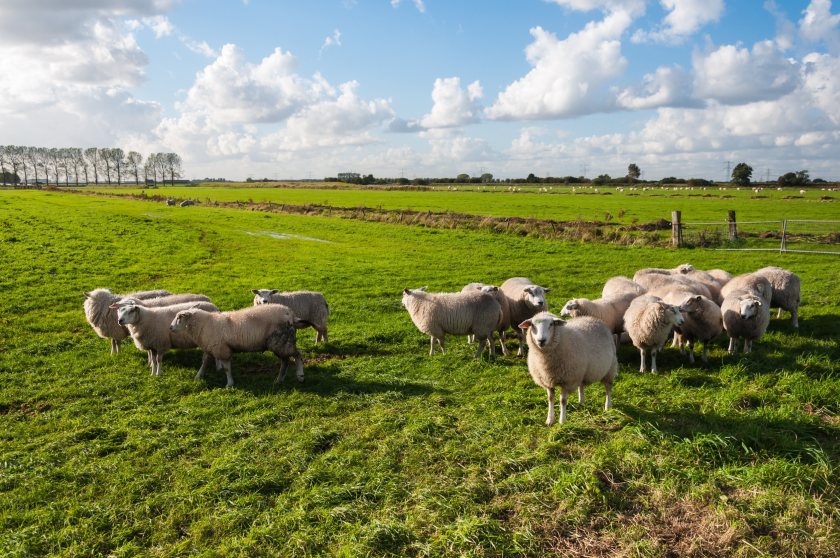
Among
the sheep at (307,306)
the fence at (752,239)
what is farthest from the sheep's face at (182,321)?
the fence at (752,239)

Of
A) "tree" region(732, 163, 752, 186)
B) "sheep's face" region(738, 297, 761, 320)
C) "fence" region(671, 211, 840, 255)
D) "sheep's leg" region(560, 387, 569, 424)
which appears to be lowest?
"sheep's leg" region(560, 387, 569, 424)

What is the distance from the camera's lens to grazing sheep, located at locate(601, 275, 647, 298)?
11.7 meters

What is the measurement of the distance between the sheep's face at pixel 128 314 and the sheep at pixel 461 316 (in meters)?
6.07

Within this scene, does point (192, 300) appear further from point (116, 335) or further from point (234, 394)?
point (234, 394)

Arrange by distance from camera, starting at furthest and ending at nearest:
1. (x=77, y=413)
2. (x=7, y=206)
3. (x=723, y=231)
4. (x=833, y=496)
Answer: (x=7, y=206)
(x=723, y=231)
(x=77, y=413)
(x=833, y=496)

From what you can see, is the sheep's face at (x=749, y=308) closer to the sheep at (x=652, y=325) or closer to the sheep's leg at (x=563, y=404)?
the sheep at (x=652, y=325)

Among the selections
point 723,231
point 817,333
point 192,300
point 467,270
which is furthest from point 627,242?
point 192,300

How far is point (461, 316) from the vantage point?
1126cm

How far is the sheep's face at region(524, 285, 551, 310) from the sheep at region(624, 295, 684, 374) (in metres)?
1.99

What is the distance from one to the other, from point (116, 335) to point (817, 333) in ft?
52.6

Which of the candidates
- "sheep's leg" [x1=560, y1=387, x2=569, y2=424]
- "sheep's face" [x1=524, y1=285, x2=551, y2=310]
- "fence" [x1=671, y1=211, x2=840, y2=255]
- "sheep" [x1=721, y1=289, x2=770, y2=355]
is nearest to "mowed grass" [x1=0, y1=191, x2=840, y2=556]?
"sheep's leg" [x1=560, y1=387, x2=569, y2=424]

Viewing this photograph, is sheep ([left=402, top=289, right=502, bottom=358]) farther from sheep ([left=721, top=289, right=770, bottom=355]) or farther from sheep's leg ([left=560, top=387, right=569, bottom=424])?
sheep ([left=721, top=289, right=770, bottom=355])

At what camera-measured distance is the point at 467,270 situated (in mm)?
22188

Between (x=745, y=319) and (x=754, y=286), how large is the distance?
2.06m
